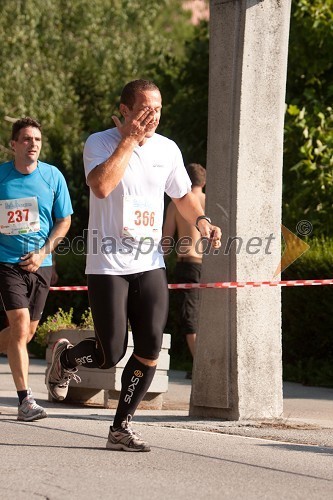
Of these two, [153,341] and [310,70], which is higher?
[310,70]

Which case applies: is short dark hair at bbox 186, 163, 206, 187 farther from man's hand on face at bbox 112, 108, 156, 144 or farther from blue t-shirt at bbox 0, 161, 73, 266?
man's hand on face at bbox 112, 108, 156, 144

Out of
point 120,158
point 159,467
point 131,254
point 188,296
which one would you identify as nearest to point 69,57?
point 188,296

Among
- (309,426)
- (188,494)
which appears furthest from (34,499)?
(309,426)

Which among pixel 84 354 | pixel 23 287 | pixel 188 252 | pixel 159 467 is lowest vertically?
pixel 159 467

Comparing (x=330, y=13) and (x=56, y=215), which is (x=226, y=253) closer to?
(x=56, y=215)

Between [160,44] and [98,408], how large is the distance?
3052 cm

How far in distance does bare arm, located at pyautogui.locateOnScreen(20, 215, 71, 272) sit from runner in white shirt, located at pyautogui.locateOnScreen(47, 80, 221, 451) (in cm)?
175

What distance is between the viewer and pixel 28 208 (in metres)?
9.17

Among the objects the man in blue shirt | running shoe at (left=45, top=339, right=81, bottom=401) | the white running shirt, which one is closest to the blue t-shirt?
the man in blue shirt

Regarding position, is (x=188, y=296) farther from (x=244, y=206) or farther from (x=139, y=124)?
(x=139, y=124)

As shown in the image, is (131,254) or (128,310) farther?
(128,310)

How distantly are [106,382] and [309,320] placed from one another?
4297 mm

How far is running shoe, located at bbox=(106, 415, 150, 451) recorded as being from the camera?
7254 millimetres

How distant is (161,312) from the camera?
23.8 feet
